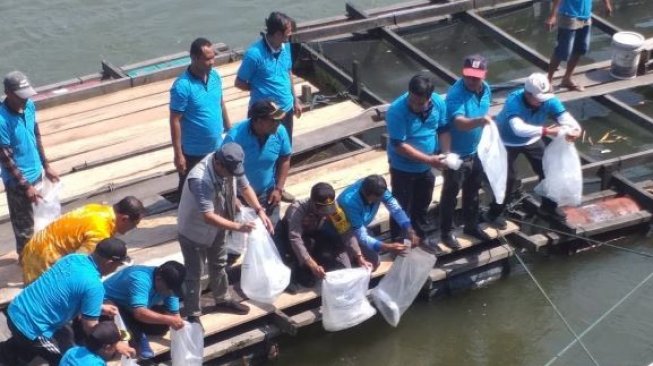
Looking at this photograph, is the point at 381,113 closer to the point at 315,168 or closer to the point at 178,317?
the point at 315,168

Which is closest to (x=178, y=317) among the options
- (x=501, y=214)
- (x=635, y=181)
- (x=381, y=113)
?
(x=501, y=214)

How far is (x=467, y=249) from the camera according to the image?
8.72 metres

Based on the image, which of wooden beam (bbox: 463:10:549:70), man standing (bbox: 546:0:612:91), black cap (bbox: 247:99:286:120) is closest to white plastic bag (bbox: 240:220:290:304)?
black cap (bbox: 247:99:286:120)

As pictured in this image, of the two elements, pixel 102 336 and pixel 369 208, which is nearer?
pixel 102 336

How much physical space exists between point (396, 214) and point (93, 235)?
2.32 metres

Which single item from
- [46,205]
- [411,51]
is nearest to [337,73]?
[411,51]

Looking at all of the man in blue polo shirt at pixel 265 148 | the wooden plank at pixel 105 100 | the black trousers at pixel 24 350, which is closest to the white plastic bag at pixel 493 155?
the man in blue polo shirt at pixel 265 148

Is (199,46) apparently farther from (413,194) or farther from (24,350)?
(24,350)

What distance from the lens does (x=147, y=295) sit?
6.76 meters

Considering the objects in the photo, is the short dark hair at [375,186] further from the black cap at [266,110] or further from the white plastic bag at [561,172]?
the white plastic bag at [561,172]

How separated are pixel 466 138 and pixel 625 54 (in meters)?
3.69

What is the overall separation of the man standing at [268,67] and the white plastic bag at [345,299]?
66.1 inches

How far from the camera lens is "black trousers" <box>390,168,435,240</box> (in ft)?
26.2

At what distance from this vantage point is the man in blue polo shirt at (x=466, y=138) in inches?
307
